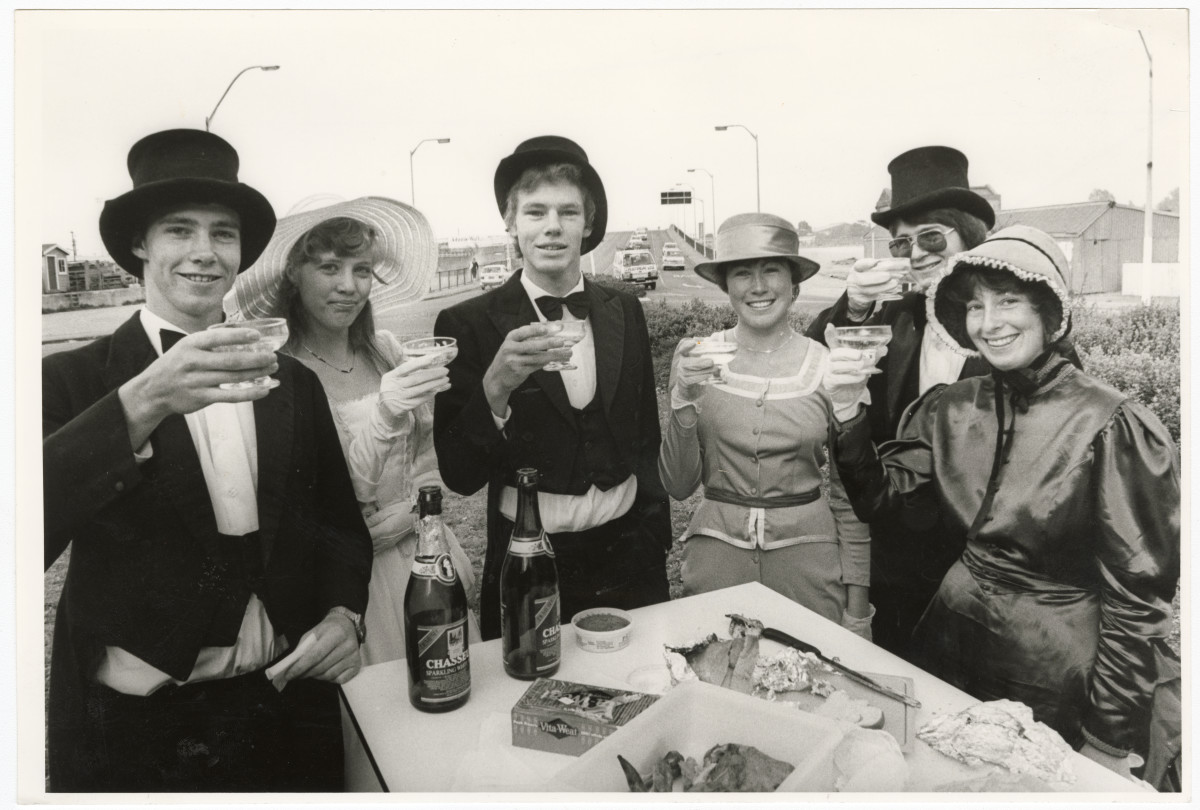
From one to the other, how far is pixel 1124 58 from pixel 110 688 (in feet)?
11.6

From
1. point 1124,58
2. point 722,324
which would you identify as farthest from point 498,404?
point 1124,58

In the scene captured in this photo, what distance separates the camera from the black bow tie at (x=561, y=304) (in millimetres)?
2812

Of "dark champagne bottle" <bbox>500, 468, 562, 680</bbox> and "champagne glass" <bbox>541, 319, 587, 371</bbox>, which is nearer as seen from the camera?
"dark champagne bottle" <bbox>500, 468, 562, 680</bbox>

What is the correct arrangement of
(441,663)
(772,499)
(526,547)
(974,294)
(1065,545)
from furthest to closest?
(772,499) < (974,294) < (1065,545) < (526,547) < (441,663)

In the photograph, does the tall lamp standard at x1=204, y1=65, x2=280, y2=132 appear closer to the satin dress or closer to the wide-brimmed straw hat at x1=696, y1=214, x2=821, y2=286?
the wide-brimmed straw hat at x1=696, y1=214, x2=821, y2=286

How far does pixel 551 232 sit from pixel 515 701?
1.46 m

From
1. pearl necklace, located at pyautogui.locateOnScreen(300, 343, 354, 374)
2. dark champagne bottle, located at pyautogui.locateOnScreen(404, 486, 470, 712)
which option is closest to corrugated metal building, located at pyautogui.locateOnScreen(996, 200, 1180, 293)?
dark champagne bottle, located at pyautogui.locateOnScreen(404, 486, 470, 712)

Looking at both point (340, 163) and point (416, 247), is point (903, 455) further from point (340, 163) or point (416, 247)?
point (340, 163)

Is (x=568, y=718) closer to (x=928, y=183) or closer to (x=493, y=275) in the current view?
(x=493, y=275)

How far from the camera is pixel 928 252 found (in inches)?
105

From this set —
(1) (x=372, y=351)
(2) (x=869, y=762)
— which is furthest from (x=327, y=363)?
(2) (x=869, y=762)

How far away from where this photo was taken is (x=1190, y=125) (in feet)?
8.70

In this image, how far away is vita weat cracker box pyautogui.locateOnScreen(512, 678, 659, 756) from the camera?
1927mm

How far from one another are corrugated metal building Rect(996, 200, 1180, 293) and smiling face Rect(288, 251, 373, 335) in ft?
6.43
